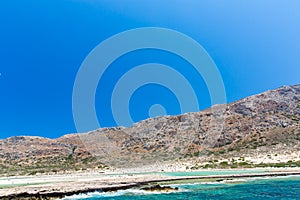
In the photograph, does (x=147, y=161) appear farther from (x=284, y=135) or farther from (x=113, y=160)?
(x=284, y=135)

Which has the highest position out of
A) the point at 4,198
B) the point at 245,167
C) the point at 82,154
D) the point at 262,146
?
the point at 82,154

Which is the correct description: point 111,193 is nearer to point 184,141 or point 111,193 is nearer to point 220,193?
point 220,193

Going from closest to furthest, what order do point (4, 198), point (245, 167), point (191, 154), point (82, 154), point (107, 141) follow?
point (4, 198) → point (245, 167) → point (191, 154) → point (82, 154) → point (107, 141)

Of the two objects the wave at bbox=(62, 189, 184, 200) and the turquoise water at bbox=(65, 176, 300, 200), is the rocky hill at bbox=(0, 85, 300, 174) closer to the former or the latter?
the turquoise water at bbox=(65, 176, 300, 200)

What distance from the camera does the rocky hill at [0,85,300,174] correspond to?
92.5 m

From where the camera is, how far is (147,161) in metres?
99.2

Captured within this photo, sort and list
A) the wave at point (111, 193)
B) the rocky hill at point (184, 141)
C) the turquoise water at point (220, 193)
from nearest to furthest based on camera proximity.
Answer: the turquoise water at point (220, 193) → the wave at point (111, 193) → the rocky hill at point (184, 141)

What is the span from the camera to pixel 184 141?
4333 inches

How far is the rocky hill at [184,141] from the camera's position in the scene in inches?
3642

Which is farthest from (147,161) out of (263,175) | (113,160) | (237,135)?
(263,175)

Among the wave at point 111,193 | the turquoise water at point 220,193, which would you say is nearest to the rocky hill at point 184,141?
the turquoise water at point 220,193

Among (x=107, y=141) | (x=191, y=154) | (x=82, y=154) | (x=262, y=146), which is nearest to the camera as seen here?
(x=262, y=146)

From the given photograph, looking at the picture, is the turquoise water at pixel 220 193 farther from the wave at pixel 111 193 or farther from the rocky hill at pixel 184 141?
the rocky hill at pixel 184 141

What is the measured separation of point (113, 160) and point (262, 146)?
45.0 meters
